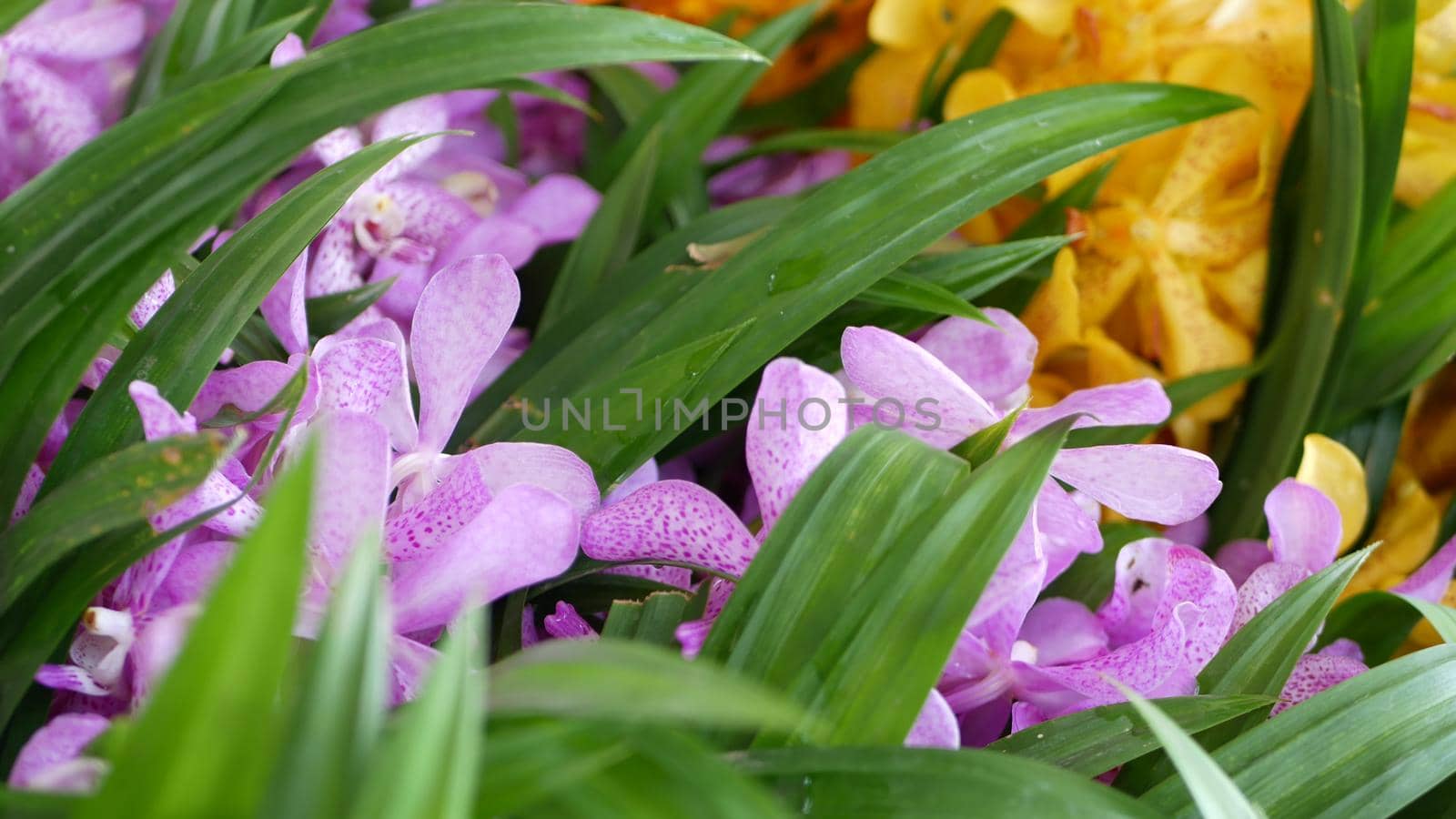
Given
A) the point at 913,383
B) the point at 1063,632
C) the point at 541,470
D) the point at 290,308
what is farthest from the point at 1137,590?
the point at 290,308

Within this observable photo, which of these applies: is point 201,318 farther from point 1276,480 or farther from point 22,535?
point 1276,480

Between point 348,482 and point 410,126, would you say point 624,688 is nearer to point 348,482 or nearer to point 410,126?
→ point 348,482

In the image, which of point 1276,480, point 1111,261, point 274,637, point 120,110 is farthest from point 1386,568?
point 120,110

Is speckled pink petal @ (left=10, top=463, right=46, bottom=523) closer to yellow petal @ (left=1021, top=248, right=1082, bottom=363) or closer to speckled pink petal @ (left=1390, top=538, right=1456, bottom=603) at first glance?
yellow petal @ (left=1021, top=248, right=1082, bottom=363)

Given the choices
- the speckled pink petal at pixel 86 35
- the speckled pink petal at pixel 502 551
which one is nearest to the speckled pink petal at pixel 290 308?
the speckled pink petal at pixel 502 551

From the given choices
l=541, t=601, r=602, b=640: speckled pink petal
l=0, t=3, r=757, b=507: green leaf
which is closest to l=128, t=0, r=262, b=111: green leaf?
l=0, t=3, r=757, b=507: green leaf

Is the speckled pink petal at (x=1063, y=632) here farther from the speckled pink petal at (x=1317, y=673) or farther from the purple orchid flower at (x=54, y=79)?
the purple orchid flower at (x=54, y=79)
